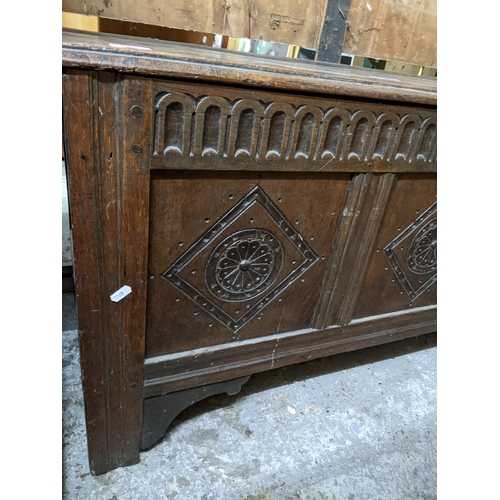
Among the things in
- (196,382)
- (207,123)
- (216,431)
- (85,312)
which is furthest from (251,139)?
(216,431)

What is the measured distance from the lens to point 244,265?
1.06 m

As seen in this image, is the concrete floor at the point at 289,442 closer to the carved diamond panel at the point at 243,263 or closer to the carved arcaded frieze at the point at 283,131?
the carved diamond panel at the point at 243,263

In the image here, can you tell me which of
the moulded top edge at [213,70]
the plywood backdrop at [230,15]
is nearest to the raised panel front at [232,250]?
the moulded top edge at [213,70]

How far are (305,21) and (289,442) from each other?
142 cm

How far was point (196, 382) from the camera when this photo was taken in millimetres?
1185

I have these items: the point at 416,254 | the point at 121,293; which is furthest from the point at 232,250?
the point at 416,254

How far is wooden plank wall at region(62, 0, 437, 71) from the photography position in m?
1.13

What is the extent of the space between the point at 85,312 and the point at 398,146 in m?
0.90

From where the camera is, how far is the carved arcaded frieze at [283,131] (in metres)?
0.78

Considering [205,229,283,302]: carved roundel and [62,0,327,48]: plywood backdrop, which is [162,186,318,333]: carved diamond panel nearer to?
[205,229,283,302]: carved roundel

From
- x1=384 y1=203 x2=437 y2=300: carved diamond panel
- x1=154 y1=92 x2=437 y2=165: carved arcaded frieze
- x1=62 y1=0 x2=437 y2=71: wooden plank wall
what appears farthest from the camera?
x1=384 y1=203 x2=437 y2=300: carved diamond panel

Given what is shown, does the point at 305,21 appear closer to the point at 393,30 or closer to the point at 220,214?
the point at 393,30

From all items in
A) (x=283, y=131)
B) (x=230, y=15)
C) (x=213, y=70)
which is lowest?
(x=283, y=131)

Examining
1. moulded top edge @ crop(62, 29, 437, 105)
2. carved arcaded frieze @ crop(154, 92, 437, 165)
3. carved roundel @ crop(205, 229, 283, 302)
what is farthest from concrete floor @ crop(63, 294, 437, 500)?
moulded top edge @ crop(62, 29, 437, 105)
